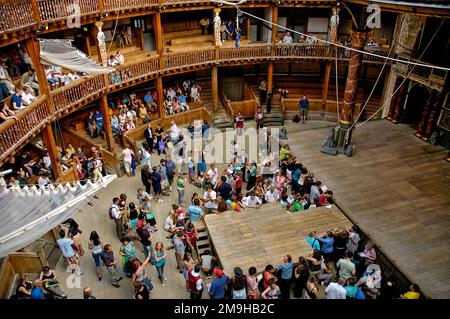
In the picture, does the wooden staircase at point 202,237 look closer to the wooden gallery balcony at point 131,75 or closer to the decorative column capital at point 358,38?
the wooden gallery balcony at point 131,75

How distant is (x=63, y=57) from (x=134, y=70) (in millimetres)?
4983

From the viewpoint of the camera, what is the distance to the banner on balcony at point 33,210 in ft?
28.2

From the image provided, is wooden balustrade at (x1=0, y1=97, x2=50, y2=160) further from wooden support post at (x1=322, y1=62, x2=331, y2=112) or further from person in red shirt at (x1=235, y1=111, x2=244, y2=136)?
wooden support post at (x1=322, y1=62, x2=331, y2=112)

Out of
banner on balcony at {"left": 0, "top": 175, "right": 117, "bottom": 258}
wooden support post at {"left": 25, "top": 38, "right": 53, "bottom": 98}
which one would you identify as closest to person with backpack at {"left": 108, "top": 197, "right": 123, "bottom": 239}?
banner on balcony at {"left": 0, "top": 175, "right": 117, "bottom": 258}

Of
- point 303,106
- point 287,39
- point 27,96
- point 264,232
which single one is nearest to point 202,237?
point 264,232

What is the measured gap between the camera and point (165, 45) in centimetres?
2217

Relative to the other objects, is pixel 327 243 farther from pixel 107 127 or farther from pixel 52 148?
pixel 107 127

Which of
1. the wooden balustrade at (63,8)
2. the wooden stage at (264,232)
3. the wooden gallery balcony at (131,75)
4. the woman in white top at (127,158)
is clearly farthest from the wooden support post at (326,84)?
the wooden balustrade at (63,8)

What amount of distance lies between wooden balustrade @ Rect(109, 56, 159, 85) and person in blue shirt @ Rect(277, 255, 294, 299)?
39.2 feet

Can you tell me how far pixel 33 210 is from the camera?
30.9 ft

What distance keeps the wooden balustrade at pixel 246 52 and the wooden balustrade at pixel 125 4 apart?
15.4 feet

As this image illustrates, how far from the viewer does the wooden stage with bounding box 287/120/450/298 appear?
11570 mm

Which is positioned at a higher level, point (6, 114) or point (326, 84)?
point (6, 114)

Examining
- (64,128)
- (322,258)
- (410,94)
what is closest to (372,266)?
(322,258)
